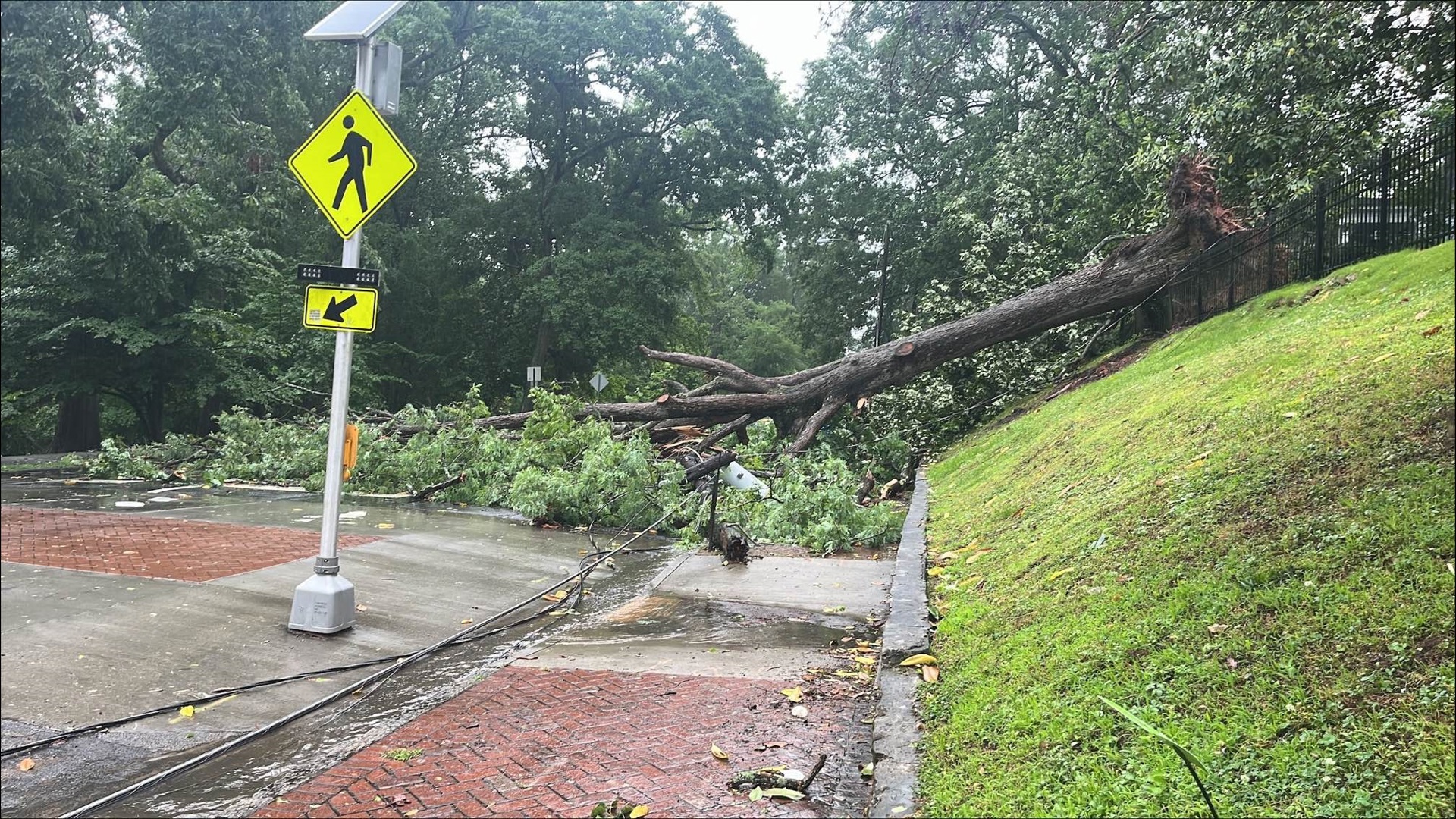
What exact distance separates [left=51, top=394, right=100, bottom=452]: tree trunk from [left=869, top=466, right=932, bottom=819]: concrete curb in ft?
8.32

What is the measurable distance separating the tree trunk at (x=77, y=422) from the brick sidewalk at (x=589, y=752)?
1668 millimetres

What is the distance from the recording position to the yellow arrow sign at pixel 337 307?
5.18 metres

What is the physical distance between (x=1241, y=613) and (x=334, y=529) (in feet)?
15.9

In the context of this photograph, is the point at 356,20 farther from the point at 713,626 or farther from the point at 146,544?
the point at 713,626

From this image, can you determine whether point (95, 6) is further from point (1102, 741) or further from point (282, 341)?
point (282, 341)

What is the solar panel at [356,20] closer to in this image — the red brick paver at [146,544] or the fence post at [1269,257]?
the red brick paver at [146,544]

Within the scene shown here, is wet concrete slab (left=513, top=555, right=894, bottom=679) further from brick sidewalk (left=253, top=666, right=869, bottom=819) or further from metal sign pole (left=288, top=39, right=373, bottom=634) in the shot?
metal sign pole (left=288, top=39, right=373, bottom=634)

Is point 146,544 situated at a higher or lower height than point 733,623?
higher

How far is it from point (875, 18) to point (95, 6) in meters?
7.70

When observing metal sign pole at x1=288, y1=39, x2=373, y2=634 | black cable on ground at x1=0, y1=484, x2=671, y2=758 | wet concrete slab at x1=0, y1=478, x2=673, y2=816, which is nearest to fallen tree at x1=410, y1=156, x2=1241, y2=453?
wet concrete slab at x1=0, y1=478, x2=673, y2=816

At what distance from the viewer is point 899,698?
3857mm

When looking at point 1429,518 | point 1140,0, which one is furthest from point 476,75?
point 1429,518

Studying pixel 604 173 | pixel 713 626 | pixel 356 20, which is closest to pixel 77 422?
pixel 356 20

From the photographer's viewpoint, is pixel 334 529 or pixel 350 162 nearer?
pixel 350 162
